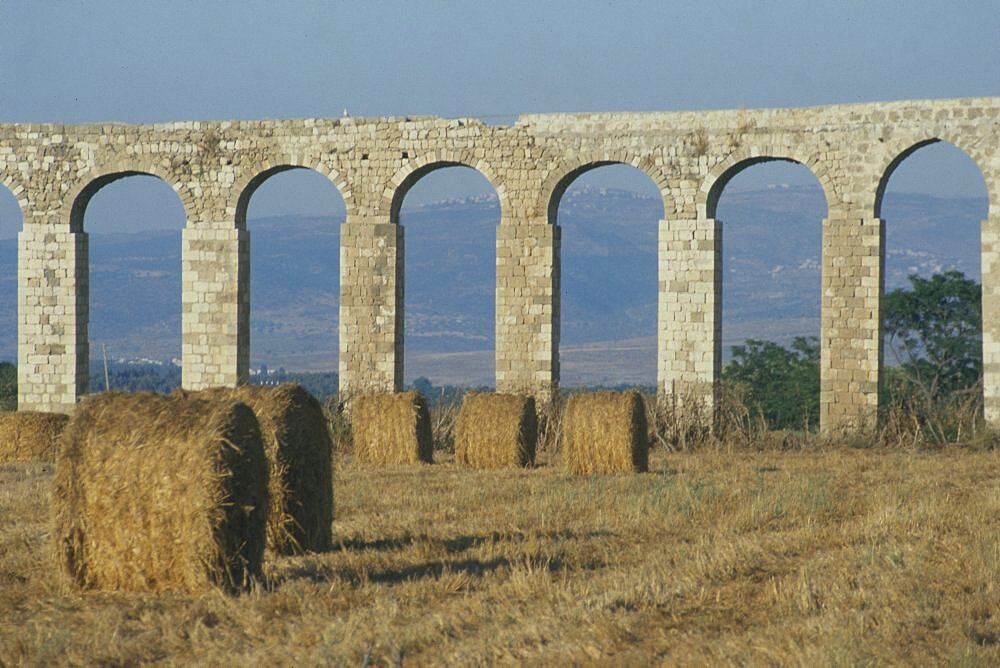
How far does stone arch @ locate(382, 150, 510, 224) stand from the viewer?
24.5 metres

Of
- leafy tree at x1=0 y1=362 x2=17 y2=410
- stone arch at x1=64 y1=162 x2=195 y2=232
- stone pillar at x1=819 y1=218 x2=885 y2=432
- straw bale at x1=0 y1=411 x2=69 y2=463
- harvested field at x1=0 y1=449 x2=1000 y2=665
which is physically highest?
stone arch at x1=64 y1=162 x2=195 y2=232

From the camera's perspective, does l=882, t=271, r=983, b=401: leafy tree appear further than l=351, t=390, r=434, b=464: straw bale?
Yes

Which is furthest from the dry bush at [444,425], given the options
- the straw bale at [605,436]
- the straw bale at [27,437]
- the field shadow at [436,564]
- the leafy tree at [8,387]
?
the field shadow at [436,564]

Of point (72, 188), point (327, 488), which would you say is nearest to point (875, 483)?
point (327, 488)

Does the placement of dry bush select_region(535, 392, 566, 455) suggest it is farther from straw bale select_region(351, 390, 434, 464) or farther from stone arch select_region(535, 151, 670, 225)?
stone arch select_region(535, 151, 670, 225)

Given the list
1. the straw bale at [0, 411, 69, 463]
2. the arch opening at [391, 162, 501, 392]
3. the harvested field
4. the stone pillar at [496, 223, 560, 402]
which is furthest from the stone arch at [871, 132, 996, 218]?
the arch opening at [391, 162, 501, 392]

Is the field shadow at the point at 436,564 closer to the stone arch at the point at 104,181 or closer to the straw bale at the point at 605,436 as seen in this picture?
the straw bale at the point at 605,436

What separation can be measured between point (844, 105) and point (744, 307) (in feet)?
445

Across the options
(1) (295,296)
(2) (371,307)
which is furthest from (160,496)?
(1) (295,296)

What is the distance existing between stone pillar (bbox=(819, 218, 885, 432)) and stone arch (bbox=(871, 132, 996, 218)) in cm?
50

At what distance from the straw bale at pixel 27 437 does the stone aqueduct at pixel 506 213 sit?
4904 millimetres

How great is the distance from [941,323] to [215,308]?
18.5 metres

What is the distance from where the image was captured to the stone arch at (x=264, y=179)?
81.9 feet

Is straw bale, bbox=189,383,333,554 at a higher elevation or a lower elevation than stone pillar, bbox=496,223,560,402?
lower
